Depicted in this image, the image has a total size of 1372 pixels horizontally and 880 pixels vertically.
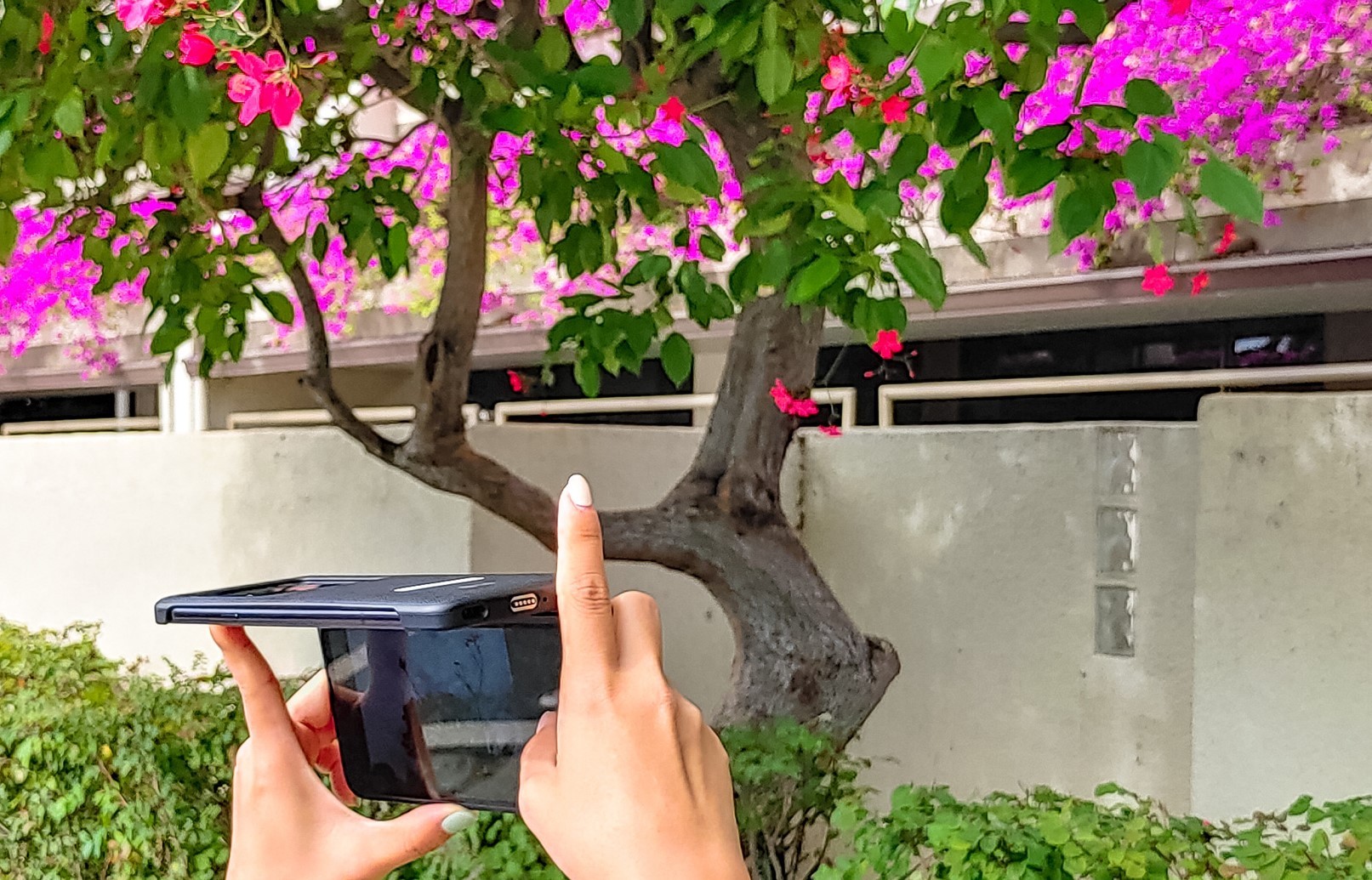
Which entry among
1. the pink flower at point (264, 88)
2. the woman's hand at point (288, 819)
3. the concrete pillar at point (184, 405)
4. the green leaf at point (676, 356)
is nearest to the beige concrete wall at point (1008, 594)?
the green leaf at point (676, 356)

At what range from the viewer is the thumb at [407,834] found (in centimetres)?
115

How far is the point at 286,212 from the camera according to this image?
614 centimetres

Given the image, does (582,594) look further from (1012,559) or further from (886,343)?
(1012,559)

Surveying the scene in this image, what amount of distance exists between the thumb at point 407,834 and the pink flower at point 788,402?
2456 millimetres

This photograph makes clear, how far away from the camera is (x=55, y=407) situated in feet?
35.4

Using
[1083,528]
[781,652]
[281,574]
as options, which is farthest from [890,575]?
[281,574]

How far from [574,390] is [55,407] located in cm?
571

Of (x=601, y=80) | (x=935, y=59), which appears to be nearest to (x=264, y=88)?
(x=601, y=80)

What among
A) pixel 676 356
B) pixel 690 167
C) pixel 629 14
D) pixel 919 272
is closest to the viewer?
pixel 919 272

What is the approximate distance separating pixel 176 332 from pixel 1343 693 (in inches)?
125

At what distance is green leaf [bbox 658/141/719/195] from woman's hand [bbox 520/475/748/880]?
1385 mm

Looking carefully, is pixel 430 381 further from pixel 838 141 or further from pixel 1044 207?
pixel 1044 207

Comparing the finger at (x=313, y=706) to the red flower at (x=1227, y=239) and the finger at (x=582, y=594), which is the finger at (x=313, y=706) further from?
the red flower at (x=1227, y=239)

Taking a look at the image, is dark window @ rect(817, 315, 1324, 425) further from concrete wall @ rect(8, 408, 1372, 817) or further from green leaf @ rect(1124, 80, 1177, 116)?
green leaf @ rect(1124, 80, 1177, 116)
